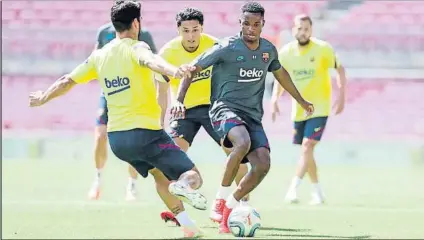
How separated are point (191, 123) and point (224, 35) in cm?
1372

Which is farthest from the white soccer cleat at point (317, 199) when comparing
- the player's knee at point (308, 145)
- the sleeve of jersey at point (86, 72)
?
the sleeve of jersey at point (86, 72)

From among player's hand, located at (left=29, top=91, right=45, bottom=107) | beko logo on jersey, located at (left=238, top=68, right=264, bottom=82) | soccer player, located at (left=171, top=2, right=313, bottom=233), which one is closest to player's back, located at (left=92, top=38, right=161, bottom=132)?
soccer player, located at (left=171, top=2, right=313, bottom=233)

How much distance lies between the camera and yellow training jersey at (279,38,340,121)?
13.1m

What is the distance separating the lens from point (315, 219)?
33.4 ft

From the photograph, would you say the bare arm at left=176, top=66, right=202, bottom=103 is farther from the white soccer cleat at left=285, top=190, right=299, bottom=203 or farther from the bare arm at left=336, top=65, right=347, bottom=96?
the bare arm at left=336, top=65, right=347, bottom=96

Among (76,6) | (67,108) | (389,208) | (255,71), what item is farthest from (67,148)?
(255,71)

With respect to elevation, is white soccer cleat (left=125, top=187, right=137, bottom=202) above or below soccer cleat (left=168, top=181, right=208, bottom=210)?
below

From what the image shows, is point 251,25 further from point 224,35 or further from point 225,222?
point 224,35

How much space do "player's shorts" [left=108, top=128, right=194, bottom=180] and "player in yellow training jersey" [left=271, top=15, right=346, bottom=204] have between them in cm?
471

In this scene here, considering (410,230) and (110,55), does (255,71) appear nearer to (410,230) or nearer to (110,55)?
(110,55)

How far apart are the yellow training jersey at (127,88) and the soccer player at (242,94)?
0.46 metres

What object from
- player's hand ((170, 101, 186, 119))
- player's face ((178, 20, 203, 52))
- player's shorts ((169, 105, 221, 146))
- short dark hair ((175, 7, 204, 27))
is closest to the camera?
player's hand ((170, 101, 186, 119))

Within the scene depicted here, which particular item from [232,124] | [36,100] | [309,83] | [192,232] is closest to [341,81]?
[309,83]

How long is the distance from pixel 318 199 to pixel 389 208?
51.3 inches
